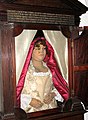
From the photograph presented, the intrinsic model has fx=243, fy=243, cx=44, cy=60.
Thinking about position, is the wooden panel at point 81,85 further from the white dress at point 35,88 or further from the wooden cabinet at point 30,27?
the white dress at point 35,88

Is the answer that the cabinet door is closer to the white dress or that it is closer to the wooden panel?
the wooden panel

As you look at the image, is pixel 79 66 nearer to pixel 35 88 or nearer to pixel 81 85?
pixel 81 85

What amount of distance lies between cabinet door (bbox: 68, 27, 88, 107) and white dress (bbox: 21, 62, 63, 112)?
0.14 metres

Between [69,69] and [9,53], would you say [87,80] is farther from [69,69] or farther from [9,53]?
[9,53]

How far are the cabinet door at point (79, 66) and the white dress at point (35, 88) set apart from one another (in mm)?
137

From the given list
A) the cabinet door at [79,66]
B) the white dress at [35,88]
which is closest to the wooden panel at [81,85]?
the cabinet door at [79,66]

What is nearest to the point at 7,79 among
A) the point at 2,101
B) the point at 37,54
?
the point at 2,101

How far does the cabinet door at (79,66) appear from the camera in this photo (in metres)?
1.36

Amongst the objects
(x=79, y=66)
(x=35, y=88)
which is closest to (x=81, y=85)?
(x=79, y=66)

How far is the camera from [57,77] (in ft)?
4.40

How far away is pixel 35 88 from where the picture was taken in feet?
4.14

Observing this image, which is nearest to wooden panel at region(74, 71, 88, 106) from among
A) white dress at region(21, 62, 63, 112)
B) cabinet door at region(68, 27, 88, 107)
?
cabinet door at region(68, 27, 88, 107)

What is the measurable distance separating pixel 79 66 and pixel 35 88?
30cm

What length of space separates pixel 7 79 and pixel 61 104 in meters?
0.37
